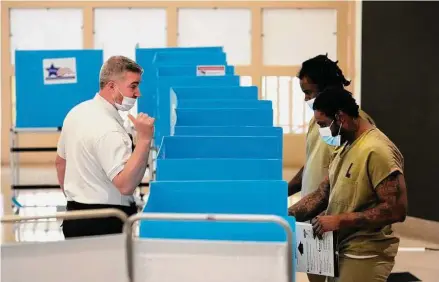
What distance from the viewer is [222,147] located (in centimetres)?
223

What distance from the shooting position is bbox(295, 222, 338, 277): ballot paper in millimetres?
2146

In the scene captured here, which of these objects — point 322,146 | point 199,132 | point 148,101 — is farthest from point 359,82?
point 199,132

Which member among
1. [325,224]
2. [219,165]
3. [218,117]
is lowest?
[325,224]

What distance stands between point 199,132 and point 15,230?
3802 millimetres

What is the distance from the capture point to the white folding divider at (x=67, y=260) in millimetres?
1545

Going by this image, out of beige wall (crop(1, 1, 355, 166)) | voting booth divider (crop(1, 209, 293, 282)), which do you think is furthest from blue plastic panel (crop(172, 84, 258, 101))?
beige wall (crop(1, 1, 355, 166))

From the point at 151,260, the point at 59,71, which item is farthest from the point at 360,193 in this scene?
the point at 59,71

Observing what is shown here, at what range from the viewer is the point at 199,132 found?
94.7 inches

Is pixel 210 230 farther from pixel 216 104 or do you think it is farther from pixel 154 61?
pixel 154 61

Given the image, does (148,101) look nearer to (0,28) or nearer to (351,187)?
(351,187)

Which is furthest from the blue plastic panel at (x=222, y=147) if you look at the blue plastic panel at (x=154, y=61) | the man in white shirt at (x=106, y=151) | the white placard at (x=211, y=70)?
the blue plastic panel at (x=154, y=61)

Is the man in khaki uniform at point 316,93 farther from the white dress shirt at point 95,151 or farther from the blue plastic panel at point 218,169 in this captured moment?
the white dress shirt at point 95,151

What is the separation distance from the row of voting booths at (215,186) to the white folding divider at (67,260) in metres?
0.02

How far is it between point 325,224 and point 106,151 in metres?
0.86
